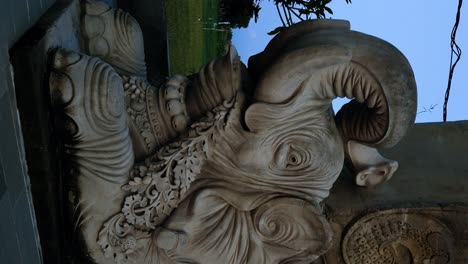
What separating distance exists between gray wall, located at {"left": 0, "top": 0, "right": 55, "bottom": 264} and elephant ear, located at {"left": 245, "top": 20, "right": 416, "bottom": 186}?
118 centimetres

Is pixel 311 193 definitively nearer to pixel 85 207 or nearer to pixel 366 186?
pixel 366 186

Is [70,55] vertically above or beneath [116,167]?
above

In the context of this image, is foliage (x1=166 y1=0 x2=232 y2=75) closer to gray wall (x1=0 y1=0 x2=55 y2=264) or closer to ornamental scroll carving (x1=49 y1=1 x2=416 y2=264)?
ornamental scroll carving (x1=49 y1=1 x2=416 y2=264)

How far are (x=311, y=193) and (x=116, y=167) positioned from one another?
43.9 inches

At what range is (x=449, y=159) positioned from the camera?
3.78 meters

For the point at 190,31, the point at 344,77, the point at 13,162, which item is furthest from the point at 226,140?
the point at 190,31

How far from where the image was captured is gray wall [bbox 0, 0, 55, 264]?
2479 millimetres

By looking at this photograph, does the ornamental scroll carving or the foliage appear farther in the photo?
the foliage

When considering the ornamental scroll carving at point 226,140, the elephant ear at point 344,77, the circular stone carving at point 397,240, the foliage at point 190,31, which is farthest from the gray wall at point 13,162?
the foliage at point 190,31

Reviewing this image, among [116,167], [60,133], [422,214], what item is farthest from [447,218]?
[60,133]

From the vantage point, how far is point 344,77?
3.03 meters

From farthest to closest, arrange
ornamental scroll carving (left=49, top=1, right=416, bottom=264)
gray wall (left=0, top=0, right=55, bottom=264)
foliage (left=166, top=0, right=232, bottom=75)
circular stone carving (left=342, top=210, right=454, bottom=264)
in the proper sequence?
foliage (left=166, top=0, right=232, bottom=75)
circular stone carving (left=342, top=210, right=454, bottom=264)
ornamental scroll carving (left=49, top=1, right=416, bottom=264)
gray wall (left=0, top=0, right=55, bottom=264)

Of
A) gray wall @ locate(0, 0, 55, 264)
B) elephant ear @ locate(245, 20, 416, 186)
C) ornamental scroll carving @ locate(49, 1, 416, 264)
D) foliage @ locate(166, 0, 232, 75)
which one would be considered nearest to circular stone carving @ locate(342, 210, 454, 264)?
ornamental scroll carving @ locate(49, 1, 416, 264)

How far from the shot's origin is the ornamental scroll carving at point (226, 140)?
2934 millimetres
